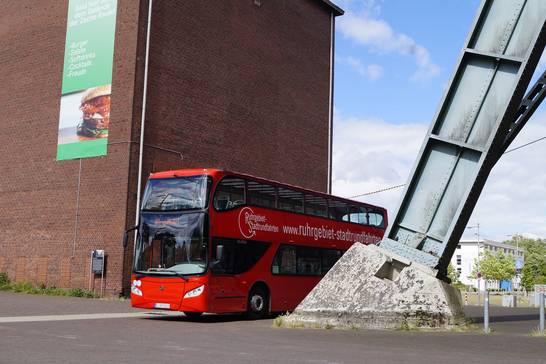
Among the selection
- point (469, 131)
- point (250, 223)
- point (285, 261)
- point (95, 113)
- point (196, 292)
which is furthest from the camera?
point (95, 113)

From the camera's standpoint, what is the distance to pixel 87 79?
27.2 meters

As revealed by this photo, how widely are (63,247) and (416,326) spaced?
1852cm

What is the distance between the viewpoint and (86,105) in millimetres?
27031

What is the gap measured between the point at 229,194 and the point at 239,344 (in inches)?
262

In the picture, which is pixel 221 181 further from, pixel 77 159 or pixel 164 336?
pixel 77 159

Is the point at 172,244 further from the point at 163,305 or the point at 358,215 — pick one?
the point at 358,215

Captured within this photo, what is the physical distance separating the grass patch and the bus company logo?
1052cm

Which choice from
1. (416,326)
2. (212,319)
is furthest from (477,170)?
(212,319)

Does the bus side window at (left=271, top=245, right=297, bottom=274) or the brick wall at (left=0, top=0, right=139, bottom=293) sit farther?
the brick wall at (left=0, top=0, right=139, bottom=293)

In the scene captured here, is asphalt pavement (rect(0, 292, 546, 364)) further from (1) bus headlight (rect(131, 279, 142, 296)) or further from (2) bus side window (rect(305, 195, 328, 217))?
(2) bus side window (rect(305, 195, 328, 217))

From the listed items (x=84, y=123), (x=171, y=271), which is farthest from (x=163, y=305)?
(x=84, y=123)

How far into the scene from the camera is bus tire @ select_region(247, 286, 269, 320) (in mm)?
17069

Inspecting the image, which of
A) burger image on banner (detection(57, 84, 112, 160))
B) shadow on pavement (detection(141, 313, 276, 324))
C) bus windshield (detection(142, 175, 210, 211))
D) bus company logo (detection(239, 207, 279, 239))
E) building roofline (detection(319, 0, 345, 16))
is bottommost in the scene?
shadow on pavement (detection(141, 313, 276, 324))

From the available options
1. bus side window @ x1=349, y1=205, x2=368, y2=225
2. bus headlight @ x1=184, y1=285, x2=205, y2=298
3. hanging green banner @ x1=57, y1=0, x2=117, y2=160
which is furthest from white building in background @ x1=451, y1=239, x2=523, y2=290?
bus headlight @ x1=184, y1=285, x2=205, y2=298
